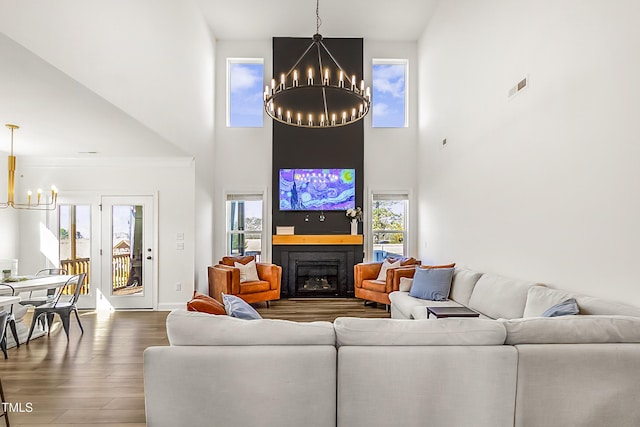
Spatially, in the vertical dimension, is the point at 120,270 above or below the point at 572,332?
below

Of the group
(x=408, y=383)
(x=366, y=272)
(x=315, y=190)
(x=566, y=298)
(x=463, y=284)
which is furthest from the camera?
(x=315, y=190)

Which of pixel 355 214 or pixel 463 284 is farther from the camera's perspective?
pixel 355 214

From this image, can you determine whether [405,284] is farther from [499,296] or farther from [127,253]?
[127,253]

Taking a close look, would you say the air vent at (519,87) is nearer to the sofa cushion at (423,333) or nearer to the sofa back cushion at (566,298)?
the sofa back cushion at (566,298)

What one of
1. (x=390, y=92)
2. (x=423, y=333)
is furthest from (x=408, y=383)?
(x=390, y=92)

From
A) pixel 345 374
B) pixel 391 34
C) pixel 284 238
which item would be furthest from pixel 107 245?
pixel 391 34

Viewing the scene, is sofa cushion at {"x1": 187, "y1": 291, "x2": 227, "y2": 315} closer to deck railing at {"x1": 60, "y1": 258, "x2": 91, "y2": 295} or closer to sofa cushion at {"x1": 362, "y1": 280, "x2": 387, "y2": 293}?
sofa cushion at {"x1": 362, "y1": 280, "x2": 387, "y2": 293}

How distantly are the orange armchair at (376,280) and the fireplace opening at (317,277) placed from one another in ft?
1.66

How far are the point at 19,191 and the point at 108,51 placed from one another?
4328mm

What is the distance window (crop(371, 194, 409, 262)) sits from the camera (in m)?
8.12

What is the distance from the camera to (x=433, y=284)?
16.3 feet

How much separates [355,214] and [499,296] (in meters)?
4.15

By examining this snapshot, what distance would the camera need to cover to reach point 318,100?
796 cm

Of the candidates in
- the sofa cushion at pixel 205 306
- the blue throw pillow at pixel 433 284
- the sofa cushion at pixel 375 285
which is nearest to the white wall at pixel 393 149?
the sofa cushion at pixel 375 285
